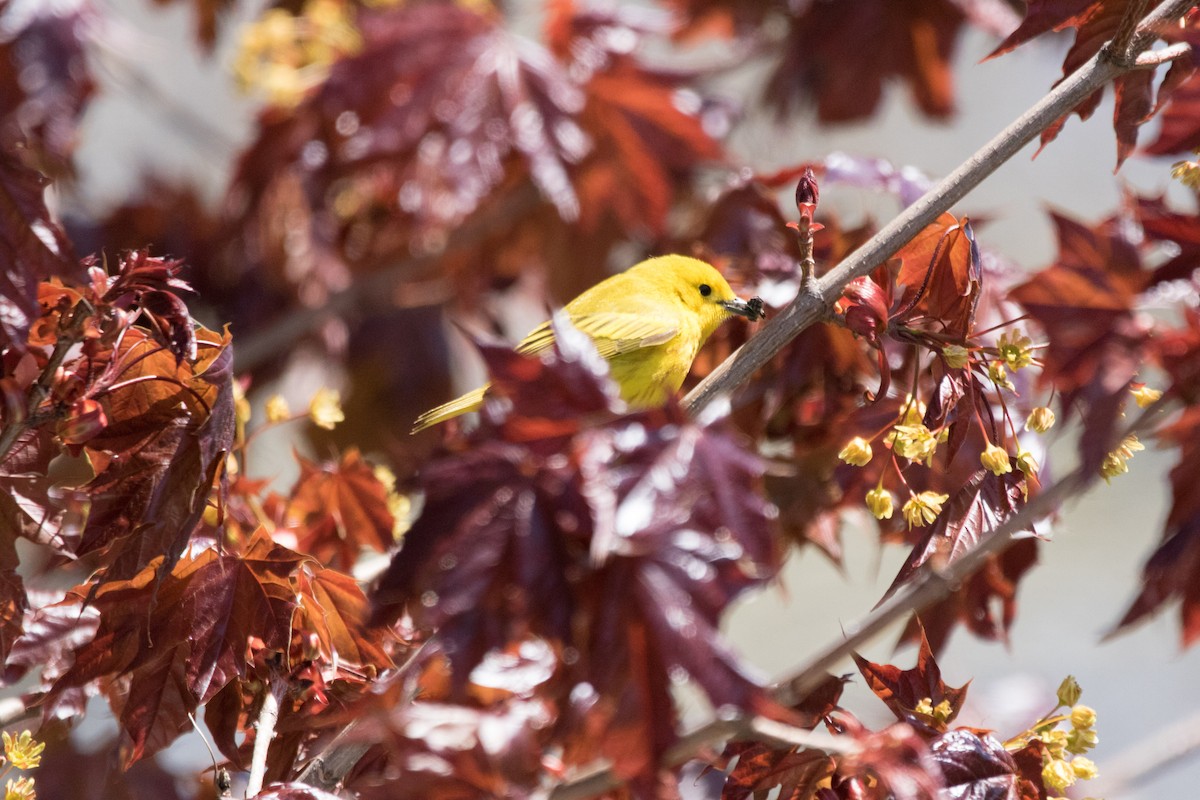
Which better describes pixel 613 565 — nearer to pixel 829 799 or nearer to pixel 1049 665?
pixel 829 799

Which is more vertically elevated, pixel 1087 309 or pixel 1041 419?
pixel 1087 309

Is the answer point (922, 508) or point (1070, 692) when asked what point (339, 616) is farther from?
point (1070, 692)

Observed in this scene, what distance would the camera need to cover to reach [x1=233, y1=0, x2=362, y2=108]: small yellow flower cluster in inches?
140

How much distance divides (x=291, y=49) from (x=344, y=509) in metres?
2.22

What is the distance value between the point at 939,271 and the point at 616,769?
94 centimetres

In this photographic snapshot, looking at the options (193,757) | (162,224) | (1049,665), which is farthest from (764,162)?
(1049,665)

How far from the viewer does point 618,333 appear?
297cm

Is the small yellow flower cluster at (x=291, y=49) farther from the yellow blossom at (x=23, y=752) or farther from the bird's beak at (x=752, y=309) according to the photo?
the yellow blossom at (x=23, y=752)

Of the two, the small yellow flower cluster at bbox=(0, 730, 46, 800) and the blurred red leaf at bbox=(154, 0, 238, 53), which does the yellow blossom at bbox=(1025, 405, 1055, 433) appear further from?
the blurred red leaf at bbox=(154, 0, 238, 53)

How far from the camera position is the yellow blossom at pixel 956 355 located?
5.19 ft

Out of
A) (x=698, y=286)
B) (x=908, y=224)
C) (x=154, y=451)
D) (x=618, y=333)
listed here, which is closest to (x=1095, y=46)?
(x=908, y=224)

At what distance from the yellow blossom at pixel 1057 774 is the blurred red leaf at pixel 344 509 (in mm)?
1160

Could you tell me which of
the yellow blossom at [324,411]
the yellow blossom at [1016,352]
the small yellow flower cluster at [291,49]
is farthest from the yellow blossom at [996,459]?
the small yellow flower cluster at [291,49]

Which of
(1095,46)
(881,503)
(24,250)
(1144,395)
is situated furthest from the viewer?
(1095,46)
